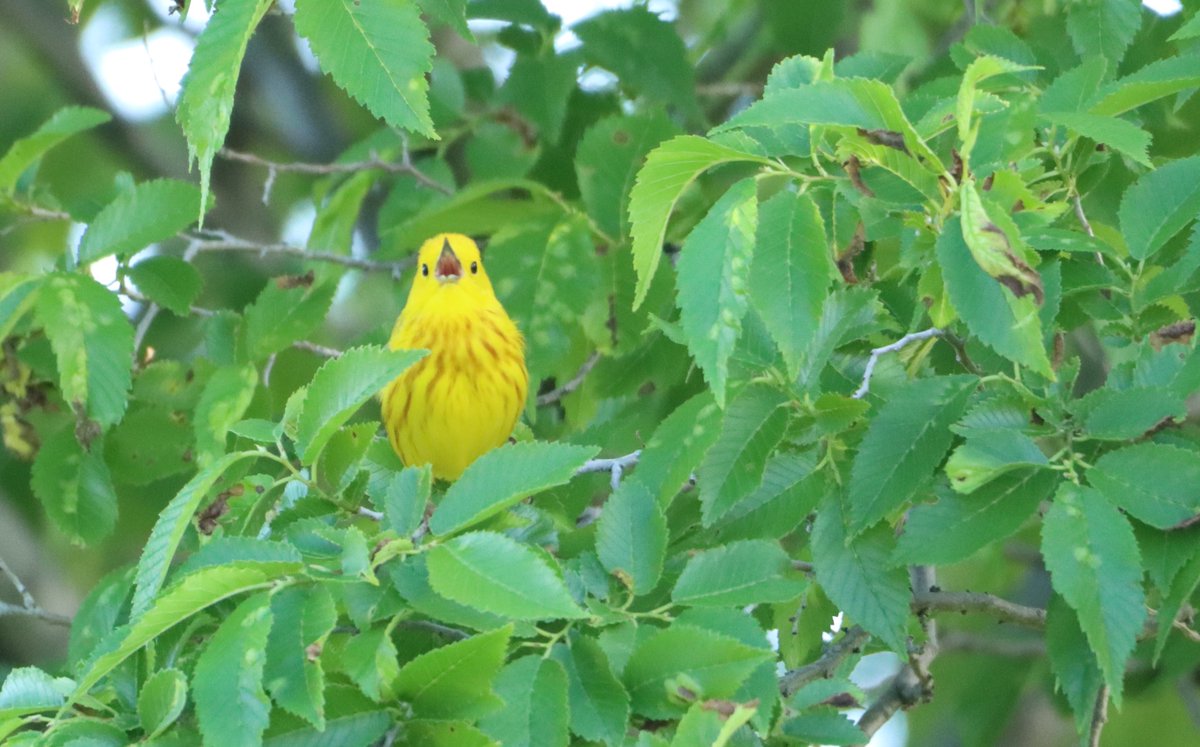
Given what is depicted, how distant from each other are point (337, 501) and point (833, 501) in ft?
2.67

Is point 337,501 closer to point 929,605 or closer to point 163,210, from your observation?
point 929,605

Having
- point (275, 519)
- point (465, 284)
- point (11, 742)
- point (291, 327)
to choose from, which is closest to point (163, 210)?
point (291, 327)

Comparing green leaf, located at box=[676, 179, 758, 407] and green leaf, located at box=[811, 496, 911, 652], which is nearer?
green leaf, located at box=[676, 179, 758, 407]

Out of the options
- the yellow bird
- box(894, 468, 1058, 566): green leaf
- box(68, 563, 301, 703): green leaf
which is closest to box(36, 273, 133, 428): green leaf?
the yellow bird

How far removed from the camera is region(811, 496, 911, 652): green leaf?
7.99ft

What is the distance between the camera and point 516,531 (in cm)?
251

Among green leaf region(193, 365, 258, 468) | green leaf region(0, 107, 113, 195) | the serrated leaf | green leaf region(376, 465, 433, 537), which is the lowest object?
green leaf region(193, 365, 258, 468)

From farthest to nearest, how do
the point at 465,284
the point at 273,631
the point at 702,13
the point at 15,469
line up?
the point at 702,13, the point at 15,469, the point at 465,284, the point at 273,631

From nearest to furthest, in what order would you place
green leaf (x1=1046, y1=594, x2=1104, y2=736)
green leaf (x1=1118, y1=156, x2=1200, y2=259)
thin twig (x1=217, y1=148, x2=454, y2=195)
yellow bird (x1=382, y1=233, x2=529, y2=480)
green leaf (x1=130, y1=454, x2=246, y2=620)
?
green leaf (x1=130, y1=454, x2=246, y2=620) < green leaf (x1=1046, y1=594, x2=1104, y2=736) < green leaf (x1=1118, y1=156, x2=1200, y2=259) < thin twig (x1=217, y1=148, x2=454, y2=195) < yellow bird (x1=382, y1=233, x2=529, y2=480)

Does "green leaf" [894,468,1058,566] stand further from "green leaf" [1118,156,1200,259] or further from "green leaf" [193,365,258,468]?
"green leaf" [193,365,258,468]

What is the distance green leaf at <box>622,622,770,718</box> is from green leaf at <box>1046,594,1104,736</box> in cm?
75

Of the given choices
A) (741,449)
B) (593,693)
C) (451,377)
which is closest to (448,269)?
(451,377)

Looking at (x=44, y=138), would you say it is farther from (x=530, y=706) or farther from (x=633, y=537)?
(x=530, y=706)

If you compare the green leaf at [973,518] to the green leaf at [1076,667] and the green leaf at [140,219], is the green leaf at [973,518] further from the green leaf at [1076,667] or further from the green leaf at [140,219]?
the green leaf at [140,219]
